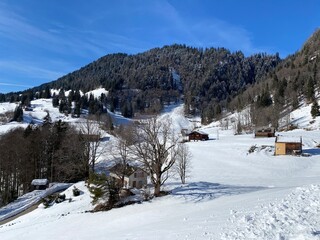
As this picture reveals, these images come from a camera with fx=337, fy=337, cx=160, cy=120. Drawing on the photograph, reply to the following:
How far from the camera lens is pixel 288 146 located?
6562cm

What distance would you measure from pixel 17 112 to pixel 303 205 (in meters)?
166

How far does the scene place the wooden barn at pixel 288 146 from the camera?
215ft

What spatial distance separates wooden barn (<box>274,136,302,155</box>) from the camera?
65438 millimetres

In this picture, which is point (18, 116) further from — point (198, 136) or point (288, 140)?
point (288, 140)

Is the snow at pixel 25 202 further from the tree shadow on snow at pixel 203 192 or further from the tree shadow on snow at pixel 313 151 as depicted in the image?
the tree shadow on snow at pixel 313 151

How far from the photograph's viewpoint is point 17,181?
202ft

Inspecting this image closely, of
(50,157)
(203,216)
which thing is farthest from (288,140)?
(203,216)

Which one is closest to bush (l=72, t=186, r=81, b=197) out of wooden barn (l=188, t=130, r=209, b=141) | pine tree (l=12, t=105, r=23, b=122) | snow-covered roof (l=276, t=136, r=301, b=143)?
snow-covered roof (l=276, t=136, r=301, b=143)

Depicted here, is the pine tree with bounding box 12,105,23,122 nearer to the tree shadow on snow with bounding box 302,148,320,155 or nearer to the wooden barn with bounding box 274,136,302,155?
the wooden barn with bounding box 274,136,302,155

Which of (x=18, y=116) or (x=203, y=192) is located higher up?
(x=18, y=116)

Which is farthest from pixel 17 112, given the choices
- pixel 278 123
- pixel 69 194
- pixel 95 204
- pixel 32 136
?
pixel 95 204

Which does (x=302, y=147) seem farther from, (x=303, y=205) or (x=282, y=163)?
(x=303, y=205)

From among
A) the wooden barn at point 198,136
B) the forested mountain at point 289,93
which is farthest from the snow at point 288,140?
the forested mountain at point 289,93

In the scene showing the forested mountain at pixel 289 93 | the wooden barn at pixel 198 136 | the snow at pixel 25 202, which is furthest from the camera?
the forested mountain at pixel 289 93
